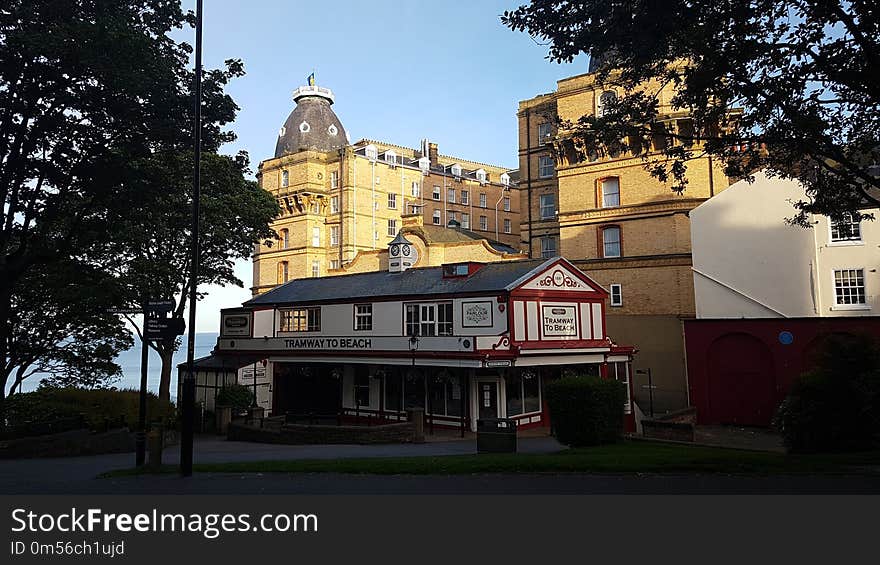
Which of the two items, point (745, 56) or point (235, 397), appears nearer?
point (745, 56)

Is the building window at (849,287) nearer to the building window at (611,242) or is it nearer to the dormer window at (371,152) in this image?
the building window at (611,242)

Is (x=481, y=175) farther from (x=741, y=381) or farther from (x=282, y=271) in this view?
(x=741, y=381)

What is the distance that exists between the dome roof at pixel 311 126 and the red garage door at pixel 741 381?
44.8 meters

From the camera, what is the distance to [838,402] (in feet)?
51.9

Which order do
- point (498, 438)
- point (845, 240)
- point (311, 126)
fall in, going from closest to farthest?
point (498, 438)
point (845, 240)
point (311, 126)

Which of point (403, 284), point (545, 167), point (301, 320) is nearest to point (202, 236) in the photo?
point (301, 320)

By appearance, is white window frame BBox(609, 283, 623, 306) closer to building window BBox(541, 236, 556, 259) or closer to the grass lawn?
building window BBox(541, 236, 556, 259)

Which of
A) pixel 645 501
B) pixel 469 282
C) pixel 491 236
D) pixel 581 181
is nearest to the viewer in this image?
pixel 645 501

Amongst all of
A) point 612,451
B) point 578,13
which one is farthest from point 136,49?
point 612,451

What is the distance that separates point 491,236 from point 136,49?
53.8 metres

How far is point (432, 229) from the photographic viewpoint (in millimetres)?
50062

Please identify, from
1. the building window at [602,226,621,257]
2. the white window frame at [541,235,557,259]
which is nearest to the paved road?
the building window at [602,226,621,257]

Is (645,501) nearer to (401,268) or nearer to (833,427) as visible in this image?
(833,427)

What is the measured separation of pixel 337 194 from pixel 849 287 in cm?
4295
